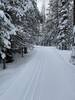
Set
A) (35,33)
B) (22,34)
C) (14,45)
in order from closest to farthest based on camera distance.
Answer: (14,45)
(22,34)
(35,33)

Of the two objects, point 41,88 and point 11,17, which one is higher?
point 11,17

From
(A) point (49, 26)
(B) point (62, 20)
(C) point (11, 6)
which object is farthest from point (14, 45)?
(A) point (49, 26)

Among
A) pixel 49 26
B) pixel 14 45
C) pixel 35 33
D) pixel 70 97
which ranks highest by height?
pixel 49 26

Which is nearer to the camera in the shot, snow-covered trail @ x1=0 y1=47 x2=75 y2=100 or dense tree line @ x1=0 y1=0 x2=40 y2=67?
snow-covered trail @ x1=0 y1=47 x2=75 y2=100

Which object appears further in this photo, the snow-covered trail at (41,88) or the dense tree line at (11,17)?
the dense tree line at (11,17)

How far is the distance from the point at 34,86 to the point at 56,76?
7.34 ft

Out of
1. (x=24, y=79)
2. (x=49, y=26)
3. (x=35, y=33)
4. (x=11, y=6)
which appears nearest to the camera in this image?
(x=24, y=79)

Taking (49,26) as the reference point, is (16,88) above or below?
below

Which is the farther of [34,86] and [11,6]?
[11,6]

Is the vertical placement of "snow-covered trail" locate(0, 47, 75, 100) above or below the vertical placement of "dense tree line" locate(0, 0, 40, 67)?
below

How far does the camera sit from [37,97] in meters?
6.36

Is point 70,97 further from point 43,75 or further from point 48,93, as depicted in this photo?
point 43,75

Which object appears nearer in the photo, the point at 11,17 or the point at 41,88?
the point at 41,88

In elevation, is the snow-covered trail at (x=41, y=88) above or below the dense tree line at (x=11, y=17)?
below
